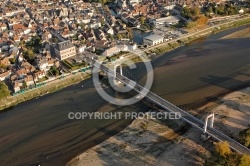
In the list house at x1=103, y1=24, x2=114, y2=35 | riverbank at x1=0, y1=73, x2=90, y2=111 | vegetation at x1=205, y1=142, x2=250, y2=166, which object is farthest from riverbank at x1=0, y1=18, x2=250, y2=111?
vegetation at x1=205, y1=142, x2=250, y2=166

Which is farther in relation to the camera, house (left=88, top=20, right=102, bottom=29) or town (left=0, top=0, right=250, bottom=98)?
house (left=88, top=20, right=102, bottom=29)

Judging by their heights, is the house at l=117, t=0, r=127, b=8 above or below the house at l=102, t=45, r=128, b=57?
above

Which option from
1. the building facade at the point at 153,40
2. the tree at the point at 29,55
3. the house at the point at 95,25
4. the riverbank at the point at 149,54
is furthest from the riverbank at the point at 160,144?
the house at the point at 95,25

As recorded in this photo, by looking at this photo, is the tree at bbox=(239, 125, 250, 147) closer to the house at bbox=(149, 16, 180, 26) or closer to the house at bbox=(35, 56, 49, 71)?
the house at bbox=(35, 56, 49, 71)

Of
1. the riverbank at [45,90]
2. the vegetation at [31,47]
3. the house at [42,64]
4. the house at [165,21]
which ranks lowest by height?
the riverbank at [45,90]

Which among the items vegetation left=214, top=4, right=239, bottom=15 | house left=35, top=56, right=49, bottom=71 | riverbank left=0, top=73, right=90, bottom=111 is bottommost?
riverbank left=0, top=73, right=90, bottom=111

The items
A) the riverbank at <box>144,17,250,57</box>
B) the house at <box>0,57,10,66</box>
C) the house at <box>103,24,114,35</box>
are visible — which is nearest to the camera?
the house at <box>0,57,10,66</box>

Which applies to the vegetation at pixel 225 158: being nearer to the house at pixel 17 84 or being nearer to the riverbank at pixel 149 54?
the riverbank at pixel 149 54
